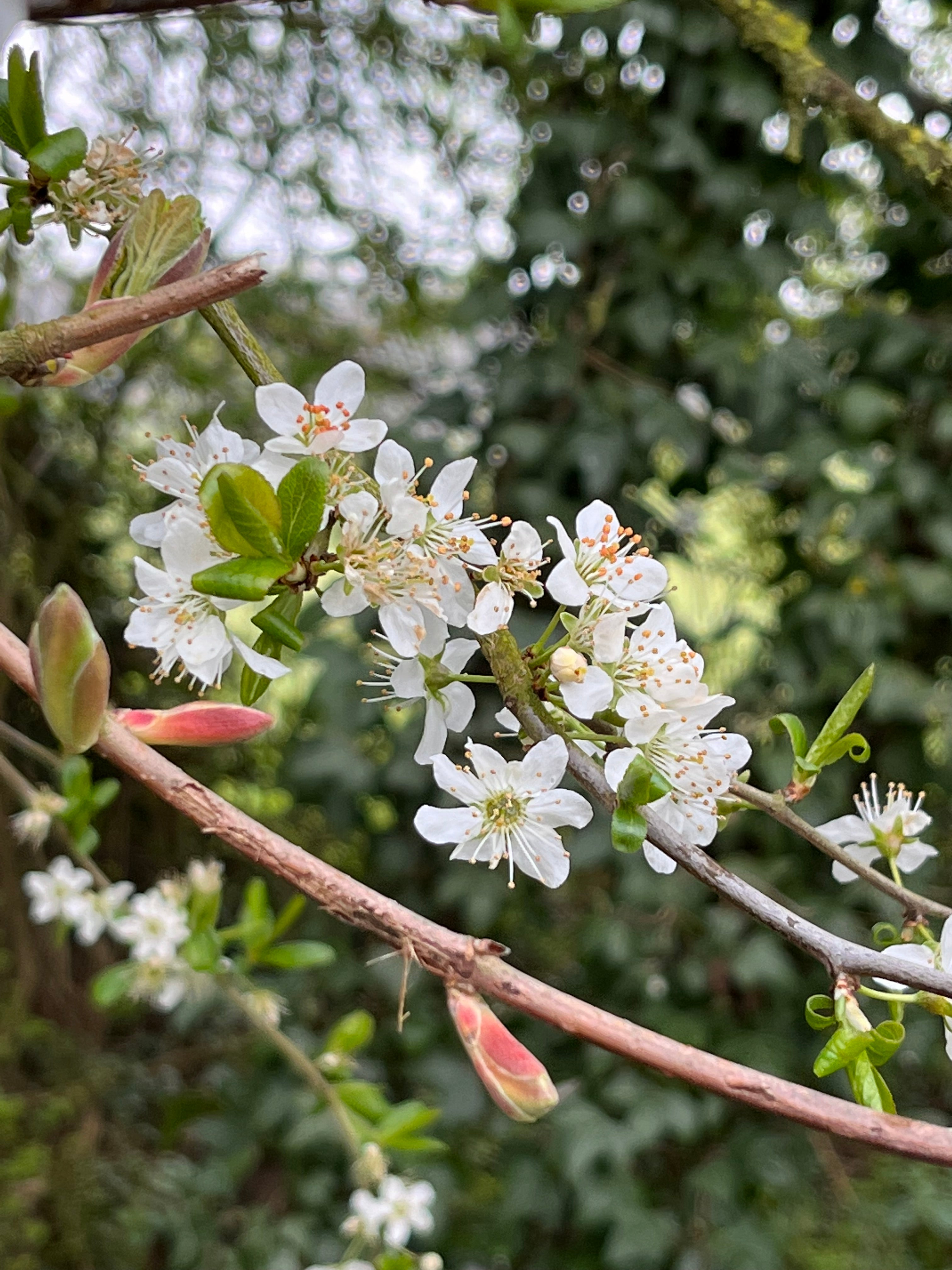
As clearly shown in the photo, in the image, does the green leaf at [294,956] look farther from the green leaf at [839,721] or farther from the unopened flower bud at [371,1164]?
the green leaf at [839,721]

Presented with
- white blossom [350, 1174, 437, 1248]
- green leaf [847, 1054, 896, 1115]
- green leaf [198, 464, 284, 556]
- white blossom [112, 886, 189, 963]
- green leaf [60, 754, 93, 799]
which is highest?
green leaf [198, 464, 284, 556]

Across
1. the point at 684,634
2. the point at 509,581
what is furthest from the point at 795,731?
the point at 684,634

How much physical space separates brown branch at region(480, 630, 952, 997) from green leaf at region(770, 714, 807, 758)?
0.08 meters

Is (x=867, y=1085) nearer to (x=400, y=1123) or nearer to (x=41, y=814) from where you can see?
(x=400, y=1123)

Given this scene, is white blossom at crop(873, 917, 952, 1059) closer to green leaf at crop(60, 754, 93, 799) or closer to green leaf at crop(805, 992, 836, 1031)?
green leaf at crop(805, 992, 836, 1031)

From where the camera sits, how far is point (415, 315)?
125 centimetres

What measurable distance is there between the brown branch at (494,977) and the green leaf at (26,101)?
0.55 feet

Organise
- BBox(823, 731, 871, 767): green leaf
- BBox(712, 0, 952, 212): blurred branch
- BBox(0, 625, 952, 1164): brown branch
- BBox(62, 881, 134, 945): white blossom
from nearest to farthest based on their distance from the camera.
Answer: BBox(0, 625, 952, 1164): brown branch → BBox(823, 731, 871, 767): green leaf → BBox(712, 0, 952, 212): blurred branch → BBox(62, 881, 134, 945): white blossom

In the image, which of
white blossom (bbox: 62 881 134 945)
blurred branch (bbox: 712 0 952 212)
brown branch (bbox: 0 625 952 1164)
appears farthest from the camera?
Answer: white blossom (bbox: 62 881 134 945)

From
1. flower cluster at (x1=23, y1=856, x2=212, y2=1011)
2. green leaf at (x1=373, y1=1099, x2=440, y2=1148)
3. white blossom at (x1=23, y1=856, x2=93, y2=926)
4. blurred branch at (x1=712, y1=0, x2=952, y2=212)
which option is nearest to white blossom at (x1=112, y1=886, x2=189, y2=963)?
flower cluster at (x1=23, y1=856, x2=212, y2=1011)

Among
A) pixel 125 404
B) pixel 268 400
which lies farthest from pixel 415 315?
pixel 268 400

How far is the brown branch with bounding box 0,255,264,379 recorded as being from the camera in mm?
214

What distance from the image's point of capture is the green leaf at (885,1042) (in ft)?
0.85

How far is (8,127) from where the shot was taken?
31cm
